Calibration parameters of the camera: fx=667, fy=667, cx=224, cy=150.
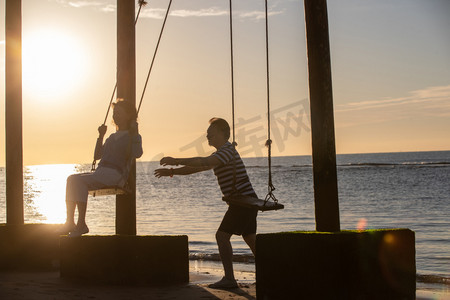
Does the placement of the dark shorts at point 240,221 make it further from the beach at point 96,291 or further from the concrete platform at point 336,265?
the concrete platform at point 336,265

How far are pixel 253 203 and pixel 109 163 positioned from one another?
196 centimetres

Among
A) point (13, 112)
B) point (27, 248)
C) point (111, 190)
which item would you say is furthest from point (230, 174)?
point (13, 112)

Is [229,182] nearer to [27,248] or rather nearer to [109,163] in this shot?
[109,163]

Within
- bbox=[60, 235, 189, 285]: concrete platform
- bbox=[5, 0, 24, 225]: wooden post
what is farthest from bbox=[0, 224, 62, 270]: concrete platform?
bbox=[60, 235, 189, 285]: concrete platform

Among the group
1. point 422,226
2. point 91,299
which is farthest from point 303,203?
point 91,299

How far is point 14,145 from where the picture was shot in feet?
36.4

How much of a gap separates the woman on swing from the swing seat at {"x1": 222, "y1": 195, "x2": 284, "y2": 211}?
135 centimetres

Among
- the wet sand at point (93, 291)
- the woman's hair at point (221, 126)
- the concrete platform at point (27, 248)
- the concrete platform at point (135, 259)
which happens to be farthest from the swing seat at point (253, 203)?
the concrete platform at point (27, 248)

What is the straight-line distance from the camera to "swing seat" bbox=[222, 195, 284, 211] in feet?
24.2

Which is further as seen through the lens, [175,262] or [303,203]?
[303,203]

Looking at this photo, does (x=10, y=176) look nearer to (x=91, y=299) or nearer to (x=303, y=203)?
(x=91, y=299)

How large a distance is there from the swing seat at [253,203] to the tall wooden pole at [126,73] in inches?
63.3

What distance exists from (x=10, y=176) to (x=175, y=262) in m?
3.75

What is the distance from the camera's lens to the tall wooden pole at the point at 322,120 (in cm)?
706
